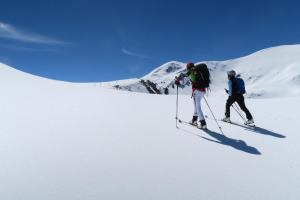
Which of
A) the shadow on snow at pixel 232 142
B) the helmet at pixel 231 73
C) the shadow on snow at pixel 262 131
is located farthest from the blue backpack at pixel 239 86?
the shadow on snow at pixel 232 142

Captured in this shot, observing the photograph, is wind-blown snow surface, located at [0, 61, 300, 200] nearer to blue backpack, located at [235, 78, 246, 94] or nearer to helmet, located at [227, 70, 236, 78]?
blue backpack, located at [235, 78, 246, 94]

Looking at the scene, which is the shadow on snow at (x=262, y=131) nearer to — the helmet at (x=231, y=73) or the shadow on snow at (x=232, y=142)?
the shadow on snow at (x=232, y=142)

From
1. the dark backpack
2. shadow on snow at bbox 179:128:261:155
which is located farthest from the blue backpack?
shadow on snow at bbox 179:128:261:155

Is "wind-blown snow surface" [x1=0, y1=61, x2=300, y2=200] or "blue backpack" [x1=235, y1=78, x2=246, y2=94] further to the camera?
"blue backpack" [x1=235, y1=78, x2=246, y2=94]

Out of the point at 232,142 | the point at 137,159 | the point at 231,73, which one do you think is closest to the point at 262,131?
the point at 232,142

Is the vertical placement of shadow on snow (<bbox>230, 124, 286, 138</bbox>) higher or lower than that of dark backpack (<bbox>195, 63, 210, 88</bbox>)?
lower

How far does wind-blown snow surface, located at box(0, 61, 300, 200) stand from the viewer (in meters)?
3.96

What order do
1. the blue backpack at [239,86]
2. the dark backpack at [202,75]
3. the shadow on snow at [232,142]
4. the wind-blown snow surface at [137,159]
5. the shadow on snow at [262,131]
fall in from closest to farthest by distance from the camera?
the wind-blown snow surface at [137,159] < the shadow on snow at [232,142] < the shadow on snow at [262,131] < the dark backpack at [202,75] < the blue backpack at [239,86]

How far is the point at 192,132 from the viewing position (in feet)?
26.0

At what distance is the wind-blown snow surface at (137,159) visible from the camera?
13.0ft

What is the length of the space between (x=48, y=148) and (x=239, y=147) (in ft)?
15.1

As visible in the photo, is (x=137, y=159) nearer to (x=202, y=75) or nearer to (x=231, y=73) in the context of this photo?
(x=202, y=75)

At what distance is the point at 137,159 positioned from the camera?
17.2ft

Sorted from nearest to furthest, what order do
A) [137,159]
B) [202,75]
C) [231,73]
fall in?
1. [137,159]
2. [202,75]
3. [231,73]
